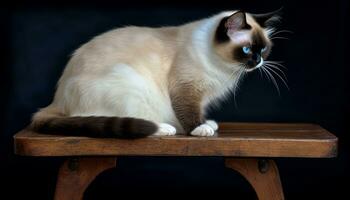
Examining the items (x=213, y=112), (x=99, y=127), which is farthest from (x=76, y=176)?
(x=213, y=112)

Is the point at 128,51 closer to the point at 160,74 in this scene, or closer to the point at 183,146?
the point at 160,74

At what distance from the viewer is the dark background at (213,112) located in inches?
85.7

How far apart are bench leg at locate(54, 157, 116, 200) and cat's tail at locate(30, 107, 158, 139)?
113 millimetres

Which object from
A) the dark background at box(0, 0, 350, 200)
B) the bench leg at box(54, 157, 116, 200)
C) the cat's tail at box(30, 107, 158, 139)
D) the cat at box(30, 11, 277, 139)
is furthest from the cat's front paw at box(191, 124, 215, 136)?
the dark background at box(0, 0, 350, 200)

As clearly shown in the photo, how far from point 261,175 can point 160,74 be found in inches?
17.4

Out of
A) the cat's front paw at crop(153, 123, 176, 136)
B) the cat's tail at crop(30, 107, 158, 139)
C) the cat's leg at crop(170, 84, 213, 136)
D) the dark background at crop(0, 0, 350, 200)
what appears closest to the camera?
the cat's tail at crop(30, 107, 158, 139)

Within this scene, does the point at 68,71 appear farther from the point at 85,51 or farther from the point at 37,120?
the point at 37,120

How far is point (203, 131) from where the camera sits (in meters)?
1.64

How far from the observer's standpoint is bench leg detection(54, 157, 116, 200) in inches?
64.7

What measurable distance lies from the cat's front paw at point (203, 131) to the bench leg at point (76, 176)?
264mm

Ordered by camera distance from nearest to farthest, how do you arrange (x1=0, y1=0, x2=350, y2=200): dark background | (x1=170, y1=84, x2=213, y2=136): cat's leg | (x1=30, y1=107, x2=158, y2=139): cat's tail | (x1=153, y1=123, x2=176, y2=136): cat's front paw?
(x1=30, y1=107, x2=158, y2=139): cat's tail < (x1=153, y1=123, x2=176, y2=136): cat's front paw < (x1=170, y1=84, x2=213, y2=136): cat's leg < (x1=0, y1=0, x2=350, y2=200): dark background

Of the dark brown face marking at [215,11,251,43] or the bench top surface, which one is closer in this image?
the bench top surface

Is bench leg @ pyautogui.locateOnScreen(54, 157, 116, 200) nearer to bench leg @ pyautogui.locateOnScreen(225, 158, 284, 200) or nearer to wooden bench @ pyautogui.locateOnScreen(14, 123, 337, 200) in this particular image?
wooden bench @ pyautogui.locateOnScreen(14, 123, 337, 200)

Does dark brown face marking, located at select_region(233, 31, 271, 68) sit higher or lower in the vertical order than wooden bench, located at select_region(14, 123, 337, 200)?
higher
